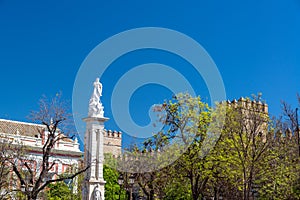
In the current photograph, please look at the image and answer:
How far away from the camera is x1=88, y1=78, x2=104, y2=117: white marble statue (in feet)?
104

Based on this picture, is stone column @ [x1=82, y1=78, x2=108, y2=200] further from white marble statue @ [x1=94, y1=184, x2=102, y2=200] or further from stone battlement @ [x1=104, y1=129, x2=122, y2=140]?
stone battlement @ [x1=104, y1=129, x2=122, y2=140]

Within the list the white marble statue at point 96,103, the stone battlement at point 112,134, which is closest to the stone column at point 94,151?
the white marble statue at point 96,103

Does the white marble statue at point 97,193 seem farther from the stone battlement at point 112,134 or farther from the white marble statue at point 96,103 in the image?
the stone battlement at point 112,134

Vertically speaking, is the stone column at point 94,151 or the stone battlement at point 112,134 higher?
the stone battlement at point 112,134

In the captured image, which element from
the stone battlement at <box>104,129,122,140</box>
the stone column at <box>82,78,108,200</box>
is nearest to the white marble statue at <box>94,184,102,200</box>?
the stone column at <box>82,78,108,200</box>

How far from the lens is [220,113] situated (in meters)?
32.2

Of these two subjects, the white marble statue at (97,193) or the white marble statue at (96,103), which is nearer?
the white marble statue at (97,193)

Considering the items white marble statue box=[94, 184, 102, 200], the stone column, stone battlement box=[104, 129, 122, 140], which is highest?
stone battlement box=[104, 129, 122, 140]

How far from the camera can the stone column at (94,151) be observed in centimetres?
3041

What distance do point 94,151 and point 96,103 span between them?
335cm

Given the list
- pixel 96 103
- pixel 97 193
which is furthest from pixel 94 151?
pixel 96 103

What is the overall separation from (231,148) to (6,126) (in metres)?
30.5

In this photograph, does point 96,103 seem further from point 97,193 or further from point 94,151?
point 97,193

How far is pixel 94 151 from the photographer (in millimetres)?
31156
